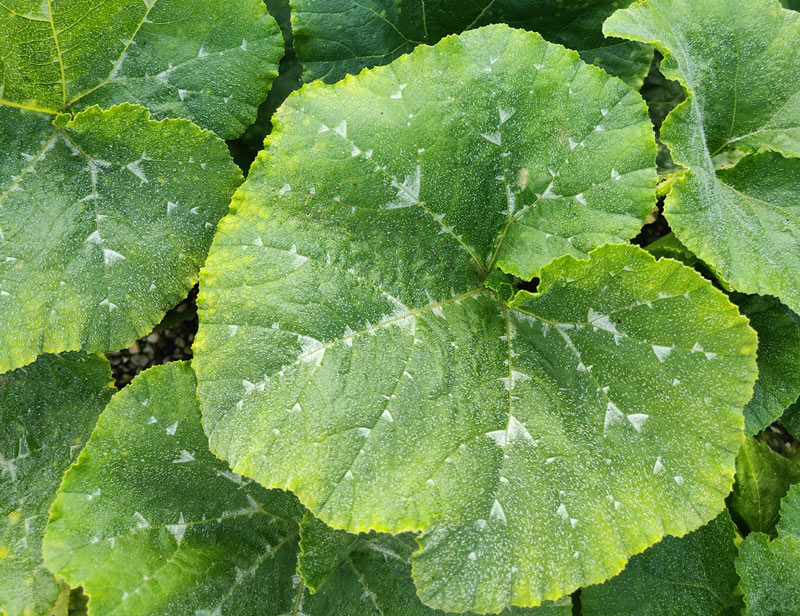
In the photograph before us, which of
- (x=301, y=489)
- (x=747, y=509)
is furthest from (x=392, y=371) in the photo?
(x=747, y=509)

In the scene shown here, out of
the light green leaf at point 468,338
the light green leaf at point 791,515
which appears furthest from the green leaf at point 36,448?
the light green leaf at point 791,515

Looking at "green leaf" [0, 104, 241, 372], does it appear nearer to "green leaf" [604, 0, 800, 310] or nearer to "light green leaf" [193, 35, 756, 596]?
"light green leaf" [193, 35, 756, 596]

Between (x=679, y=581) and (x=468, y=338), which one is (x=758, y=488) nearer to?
(x=679, y=581)

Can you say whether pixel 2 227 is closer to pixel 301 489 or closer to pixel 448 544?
pixel 301 489

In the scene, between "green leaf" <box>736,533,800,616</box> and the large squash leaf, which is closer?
the large squash leaf

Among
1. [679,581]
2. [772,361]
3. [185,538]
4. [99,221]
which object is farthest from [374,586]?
[772,361]

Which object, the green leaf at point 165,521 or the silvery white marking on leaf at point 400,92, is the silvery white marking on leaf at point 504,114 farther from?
the green leaf at point 165,521

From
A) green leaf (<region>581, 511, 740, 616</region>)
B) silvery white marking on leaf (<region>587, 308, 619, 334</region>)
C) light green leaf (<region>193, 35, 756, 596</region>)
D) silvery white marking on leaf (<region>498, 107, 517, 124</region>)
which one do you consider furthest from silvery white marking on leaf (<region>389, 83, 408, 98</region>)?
green leaf (<region>581, 511, 740, 616</region>)
